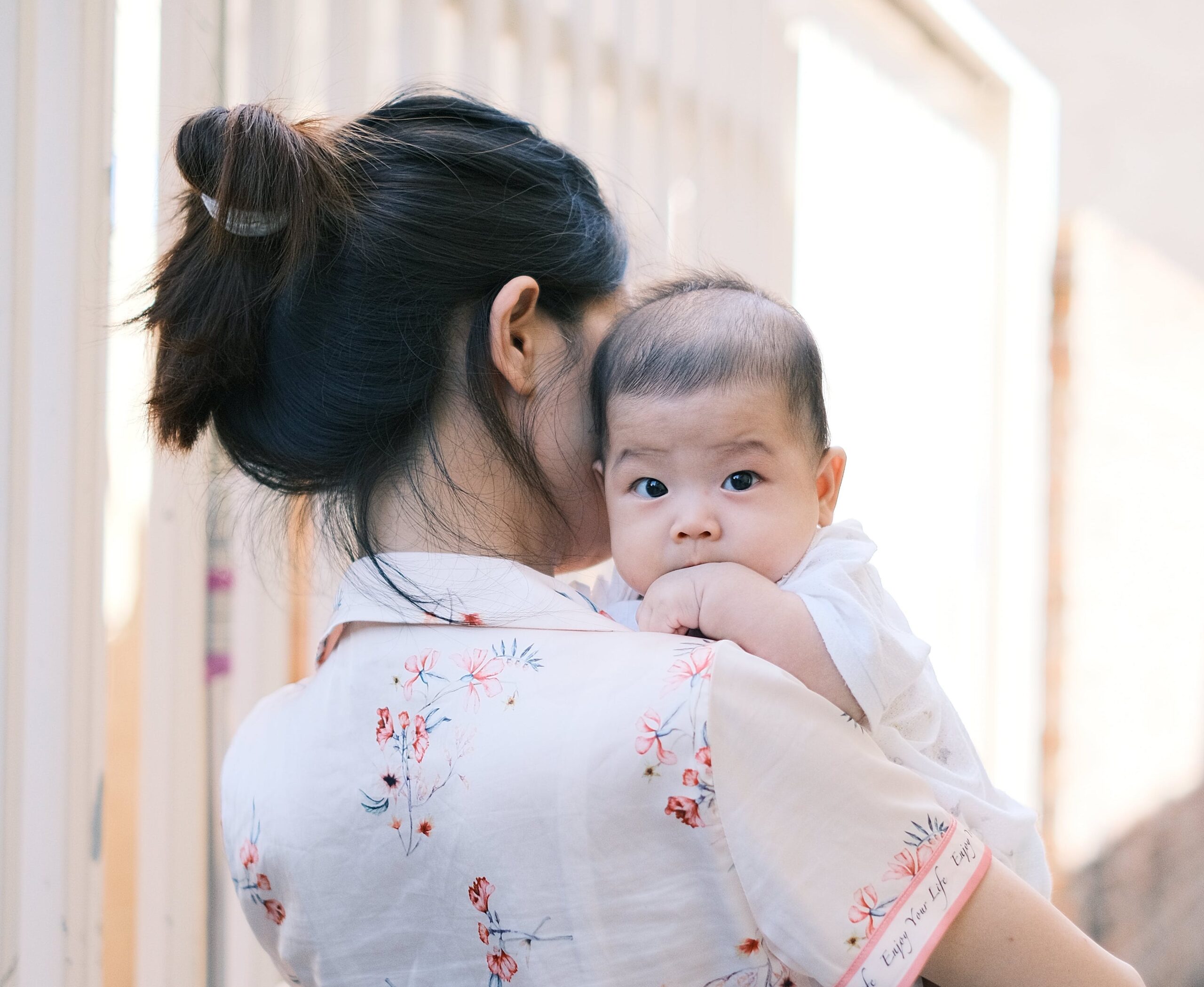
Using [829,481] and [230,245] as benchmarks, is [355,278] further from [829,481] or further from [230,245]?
[829,481]

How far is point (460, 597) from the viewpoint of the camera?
2.55ft

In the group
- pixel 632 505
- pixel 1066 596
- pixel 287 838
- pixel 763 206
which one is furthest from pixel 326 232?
pixel 1066 596

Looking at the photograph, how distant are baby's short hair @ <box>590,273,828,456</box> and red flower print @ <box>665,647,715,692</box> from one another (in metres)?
0.28

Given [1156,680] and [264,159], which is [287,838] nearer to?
[264,159]

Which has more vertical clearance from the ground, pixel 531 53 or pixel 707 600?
pixel 531 53

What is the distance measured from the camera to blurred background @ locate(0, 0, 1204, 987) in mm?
1201

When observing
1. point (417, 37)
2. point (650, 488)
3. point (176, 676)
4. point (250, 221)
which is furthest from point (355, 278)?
point (417, 37)

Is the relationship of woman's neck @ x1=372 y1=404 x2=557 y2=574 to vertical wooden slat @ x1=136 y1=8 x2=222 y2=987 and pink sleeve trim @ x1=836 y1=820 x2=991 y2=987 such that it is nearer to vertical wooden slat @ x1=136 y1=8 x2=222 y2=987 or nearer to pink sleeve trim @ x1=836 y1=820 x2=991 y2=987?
pink sleeve trim @ x1=836 y1=820 x2=991 y2=987

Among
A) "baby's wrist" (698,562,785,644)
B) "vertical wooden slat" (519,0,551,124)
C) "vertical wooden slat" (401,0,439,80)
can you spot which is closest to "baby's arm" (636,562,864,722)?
"baby's wrist" (698,562,785,644)

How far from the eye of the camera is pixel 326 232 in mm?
856

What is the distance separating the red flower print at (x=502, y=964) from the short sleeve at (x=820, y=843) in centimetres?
17

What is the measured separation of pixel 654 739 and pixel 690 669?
0.16 ft

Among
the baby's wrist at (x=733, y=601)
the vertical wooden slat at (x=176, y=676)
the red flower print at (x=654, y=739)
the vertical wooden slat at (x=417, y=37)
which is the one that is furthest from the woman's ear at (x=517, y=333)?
the vertical wooden slat at (x=417, y=37)

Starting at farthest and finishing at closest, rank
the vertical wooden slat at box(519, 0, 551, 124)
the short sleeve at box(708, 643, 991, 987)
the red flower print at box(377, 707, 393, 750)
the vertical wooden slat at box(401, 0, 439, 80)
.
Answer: the vertical wooden slat at box(519, 0, 551, 124), the vertical wooden slat at box(401, 0, 439, 80), the red flower print at box(377, 707, 393, 750), the short sleeve at box(708, 643, 991, 987)
